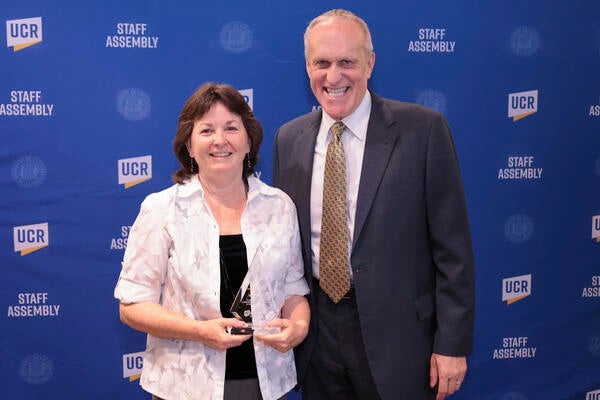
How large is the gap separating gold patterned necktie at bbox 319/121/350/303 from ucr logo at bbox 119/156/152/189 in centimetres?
156

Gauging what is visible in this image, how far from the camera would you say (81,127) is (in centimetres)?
319

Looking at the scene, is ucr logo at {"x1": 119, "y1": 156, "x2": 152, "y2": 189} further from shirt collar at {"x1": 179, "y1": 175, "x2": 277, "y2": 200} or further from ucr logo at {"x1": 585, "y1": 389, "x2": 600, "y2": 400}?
ucr logo at {"x1": 585, "y1": 389, "x2": 600, "y2": 400}

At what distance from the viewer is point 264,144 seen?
11.0ft

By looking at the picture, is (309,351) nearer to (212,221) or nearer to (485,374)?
(212,221)

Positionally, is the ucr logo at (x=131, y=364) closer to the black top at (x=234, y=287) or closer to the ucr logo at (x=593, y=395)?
the black top at (x=234, y=287)

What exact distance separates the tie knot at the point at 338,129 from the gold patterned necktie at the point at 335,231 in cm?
6

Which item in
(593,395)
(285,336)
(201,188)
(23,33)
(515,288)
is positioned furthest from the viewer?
(593,395)

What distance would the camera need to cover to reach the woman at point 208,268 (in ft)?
5.82

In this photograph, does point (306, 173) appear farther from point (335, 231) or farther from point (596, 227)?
point (596, 227)

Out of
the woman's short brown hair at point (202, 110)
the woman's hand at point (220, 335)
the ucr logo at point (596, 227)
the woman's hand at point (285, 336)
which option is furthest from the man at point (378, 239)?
the ucr logo at point (596, 227)

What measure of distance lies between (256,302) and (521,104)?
2402 millimetres

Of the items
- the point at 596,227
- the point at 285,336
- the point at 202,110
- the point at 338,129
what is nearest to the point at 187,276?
the point at 285,336

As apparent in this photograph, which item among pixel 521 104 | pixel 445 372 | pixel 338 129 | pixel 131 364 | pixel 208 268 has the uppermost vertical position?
pixel 521 104

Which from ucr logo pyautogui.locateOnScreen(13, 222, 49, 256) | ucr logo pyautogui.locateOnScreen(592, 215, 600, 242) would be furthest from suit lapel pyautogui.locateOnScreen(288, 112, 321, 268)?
ucr logo pyautogui.locateOnScreen(592, 215, 600, 242)
